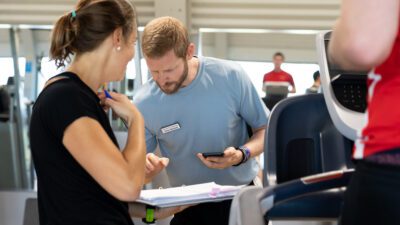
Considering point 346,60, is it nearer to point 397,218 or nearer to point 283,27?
point 397,218

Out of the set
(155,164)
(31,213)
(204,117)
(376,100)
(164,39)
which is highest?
(376,100)

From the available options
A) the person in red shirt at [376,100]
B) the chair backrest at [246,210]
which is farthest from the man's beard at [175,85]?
the person in red shirt at [376,100]

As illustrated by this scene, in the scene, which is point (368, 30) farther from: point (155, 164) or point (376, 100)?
point (155, 164)

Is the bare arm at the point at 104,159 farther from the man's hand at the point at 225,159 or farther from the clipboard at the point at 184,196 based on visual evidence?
the man's hand at the point at 225,159

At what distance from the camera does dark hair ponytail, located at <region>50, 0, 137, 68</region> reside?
2006 millimetres

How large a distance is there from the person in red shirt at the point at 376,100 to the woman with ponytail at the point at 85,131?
0.88m

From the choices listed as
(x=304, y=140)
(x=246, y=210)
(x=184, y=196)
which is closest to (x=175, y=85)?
(x=184, y=196)

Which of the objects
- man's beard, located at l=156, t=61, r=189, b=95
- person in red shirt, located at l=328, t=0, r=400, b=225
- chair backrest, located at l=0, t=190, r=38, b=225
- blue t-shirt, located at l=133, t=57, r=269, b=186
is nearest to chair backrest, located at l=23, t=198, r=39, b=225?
chair backrest, located at l=0, t=190, r=38, b=225

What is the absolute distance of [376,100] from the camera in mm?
1178

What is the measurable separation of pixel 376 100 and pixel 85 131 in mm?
954

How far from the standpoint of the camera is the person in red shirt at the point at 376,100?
43.3 inches

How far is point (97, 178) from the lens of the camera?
186 cm

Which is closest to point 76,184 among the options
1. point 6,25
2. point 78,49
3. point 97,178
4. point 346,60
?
point 97,178

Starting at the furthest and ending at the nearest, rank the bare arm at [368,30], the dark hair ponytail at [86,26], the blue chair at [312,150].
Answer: the dark hair ponytail at [86,26] → the blue chair at [312,150] → the bare arm at [368,30]
